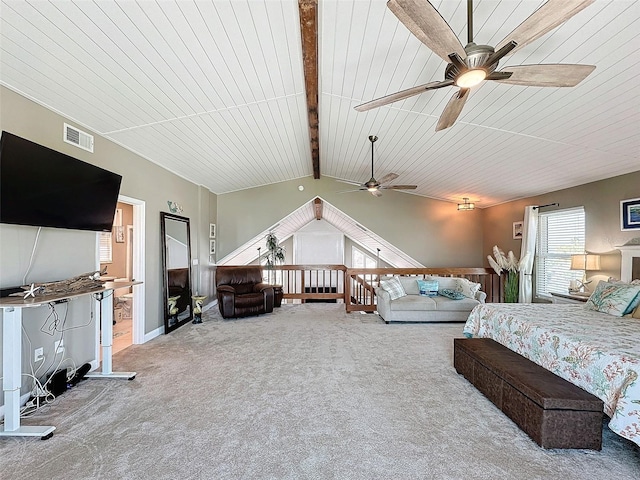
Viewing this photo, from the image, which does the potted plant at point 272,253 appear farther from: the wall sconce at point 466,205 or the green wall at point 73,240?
the wall sconce at point 466,205

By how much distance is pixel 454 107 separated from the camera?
2.22m

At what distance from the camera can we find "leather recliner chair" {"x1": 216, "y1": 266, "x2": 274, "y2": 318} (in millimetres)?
5473

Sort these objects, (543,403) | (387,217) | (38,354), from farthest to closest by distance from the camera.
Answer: (387,217), (38,354), (543,403)

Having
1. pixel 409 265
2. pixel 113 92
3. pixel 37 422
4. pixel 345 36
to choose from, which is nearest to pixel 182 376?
pixel 37 422

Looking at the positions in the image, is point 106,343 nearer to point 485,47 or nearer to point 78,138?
point 78,138

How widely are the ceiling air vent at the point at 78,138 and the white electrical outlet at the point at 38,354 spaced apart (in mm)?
1885

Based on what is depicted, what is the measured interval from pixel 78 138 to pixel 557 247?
658 cm

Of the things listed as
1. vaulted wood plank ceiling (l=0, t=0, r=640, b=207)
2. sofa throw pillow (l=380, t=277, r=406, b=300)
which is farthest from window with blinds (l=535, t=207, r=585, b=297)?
sofa throw pillow (l=380, t=277, r=406, b=300)

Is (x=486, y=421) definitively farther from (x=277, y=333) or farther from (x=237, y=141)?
(x=237, y=141)

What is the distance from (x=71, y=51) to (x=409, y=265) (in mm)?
7207

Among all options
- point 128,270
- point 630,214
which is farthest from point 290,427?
point 128,270

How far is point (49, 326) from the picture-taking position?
2.75 meters

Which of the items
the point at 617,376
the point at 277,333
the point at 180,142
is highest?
the point at 180,142

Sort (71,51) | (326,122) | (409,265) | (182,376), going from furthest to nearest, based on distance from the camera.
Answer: (409,265) → (326,122) → (182,376) → (71,51)
